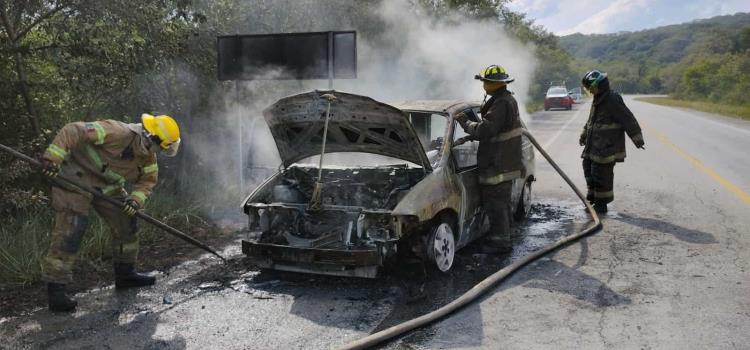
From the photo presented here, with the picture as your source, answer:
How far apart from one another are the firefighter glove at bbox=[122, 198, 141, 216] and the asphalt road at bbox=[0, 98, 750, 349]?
66 cm

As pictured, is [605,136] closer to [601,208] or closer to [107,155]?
[601,208]

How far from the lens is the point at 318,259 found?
15.3ft

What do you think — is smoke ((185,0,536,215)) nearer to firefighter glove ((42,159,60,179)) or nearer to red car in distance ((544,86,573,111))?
firefighter glove ((42,159,60,179))

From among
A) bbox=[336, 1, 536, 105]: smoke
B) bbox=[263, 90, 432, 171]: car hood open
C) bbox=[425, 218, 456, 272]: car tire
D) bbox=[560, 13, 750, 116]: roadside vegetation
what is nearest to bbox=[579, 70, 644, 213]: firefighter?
bbox=[425, 218, 456, 272]: car tire

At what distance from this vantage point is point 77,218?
14.7 ft

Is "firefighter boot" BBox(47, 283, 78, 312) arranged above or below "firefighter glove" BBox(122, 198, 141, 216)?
below

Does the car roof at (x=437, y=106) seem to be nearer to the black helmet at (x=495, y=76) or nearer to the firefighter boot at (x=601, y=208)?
the black helmet at (x=495, y=76)

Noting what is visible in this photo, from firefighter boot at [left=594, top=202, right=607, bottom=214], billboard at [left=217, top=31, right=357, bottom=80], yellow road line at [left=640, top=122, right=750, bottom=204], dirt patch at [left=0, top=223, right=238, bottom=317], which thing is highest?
billboard at [left=217, top=31, right=357, bottom=80]

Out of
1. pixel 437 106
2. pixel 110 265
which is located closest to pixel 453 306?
pixel 437 106

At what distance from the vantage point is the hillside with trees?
52.5 m

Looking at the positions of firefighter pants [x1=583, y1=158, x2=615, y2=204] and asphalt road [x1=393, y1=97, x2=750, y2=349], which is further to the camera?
firefighter pants [x1=583, y1=158, x2=615, y2=204]

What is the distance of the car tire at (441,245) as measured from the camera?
489 cm

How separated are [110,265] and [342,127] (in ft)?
8.17

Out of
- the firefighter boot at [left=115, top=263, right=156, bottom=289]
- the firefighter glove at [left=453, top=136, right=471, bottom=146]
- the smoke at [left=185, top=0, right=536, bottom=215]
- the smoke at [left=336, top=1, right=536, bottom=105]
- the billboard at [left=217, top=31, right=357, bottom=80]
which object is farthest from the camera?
the smoke at [left=336, top=1, right=536, bottom=105]
